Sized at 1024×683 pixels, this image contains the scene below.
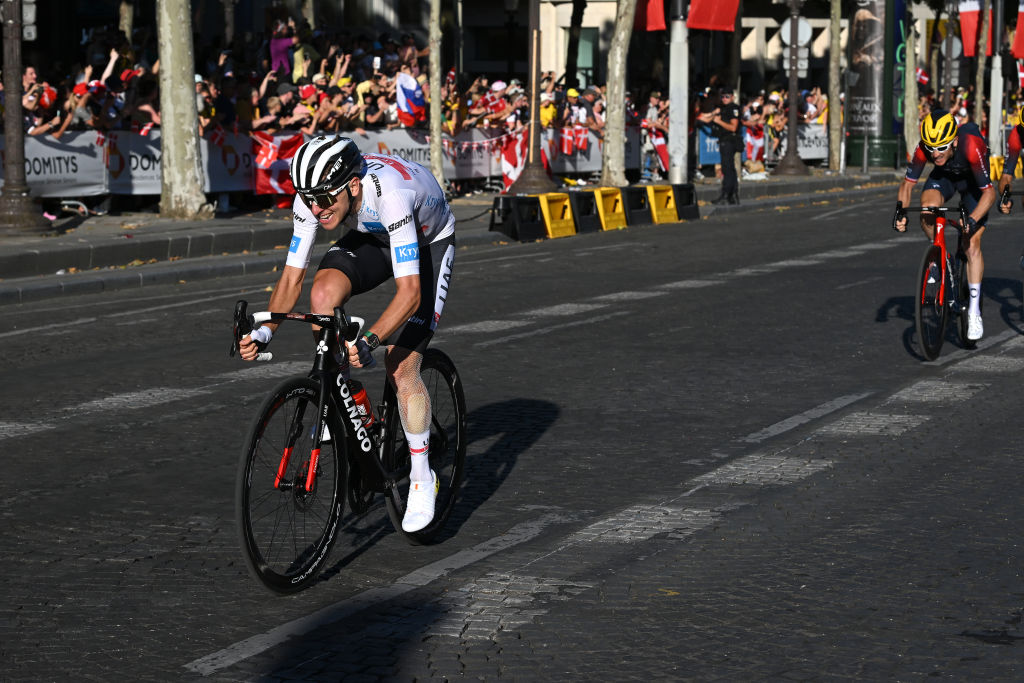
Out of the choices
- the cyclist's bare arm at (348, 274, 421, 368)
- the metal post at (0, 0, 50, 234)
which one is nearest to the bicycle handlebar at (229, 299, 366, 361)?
the cyclist's bare arm at (348, 274, 421, 368)

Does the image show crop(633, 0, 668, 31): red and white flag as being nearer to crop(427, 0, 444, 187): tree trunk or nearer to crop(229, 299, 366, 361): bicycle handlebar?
crop(427, 0, 444, 187): tree trunk

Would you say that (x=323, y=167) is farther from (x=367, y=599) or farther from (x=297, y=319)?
(x=367, y=599)

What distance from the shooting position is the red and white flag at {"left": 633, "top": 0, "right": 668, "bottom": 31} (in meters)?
40.2

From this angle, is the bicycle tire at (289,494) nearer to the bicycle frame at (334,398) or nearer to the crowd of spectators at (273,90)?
the bicycle frame at (334,398)

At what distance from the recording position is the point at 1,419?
31.5 feet

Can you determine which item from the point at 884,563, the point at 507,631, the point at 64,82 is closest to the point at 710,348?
the point at 884,563

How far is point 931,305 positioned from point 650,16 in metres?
30.0

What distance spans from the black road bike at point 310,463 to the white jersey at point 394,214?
0.37 meters

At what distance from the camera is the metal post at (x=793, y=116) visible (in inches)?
1492

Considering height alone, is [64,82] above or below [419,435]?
above

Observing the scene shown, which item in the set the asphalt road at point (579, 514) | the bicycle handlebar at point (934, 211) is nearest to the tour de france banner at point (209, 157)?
the asphalt road at point (579, 514)

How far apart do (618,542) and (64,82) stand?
17121mm

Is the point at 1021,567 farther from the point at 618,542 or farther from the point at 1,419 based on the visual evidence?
the point at 1,419

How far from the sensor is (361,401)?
6.32m
